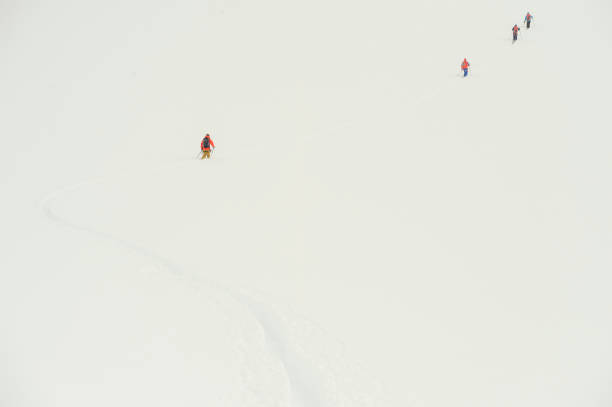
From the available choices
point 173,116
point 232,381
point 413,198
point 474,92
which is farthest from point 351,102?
point 232,381

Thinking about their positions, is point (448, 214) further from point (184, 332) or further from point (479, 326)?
point (184, 332)

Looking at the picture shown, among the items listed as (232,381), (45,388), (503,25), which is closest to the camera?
(45,388)

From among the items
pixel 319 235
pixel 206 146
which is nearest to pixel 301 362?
pixel 319 235

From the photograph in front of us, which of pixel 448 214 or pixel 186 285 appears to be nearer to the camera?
pixel 186 285

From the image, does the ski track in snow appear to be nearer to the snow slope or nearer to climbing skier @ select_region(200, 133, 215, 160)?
the snow slope

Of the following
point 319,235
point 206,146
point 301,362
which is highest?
point 206,146

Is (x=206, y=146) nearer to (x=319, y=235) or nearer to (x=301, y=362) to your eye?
(x=319, y=235)

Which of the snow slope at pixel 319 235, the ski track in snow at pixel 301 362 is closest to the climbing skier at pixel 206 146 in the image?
the snow slope at pixel 319 235

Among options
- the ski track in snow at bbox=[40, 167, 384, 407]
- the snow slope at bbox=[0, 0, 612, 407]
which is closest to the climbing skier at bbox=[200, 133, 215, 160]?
→ the snow slope at bbox=[0, 0, 612, 407]
